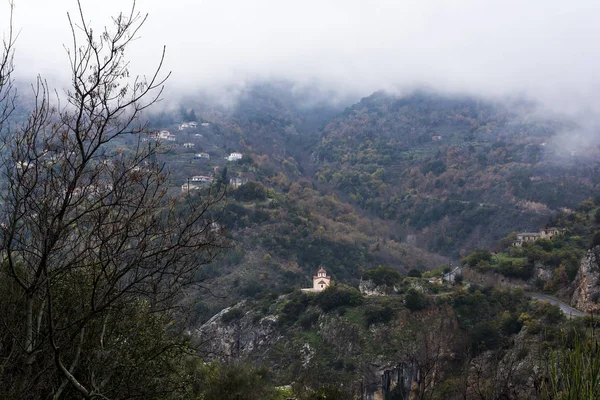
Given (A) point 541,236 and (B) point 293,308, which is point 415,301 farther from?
(A) point 541,236

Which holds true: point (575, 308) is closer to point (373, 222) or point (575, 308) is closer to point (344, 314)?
point (344, 314)

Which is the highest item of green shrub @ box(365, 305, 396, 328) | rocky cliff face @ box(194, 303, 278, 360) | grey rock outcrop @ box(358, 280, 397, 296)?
green shrub @ box(365, 305, 396, 328)

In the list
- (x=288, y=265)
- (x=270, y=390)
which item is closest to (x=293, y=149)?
(x=288, y=265)

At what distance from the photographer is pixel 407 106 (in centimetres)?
11656

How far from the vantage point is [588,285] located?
26.4 metres

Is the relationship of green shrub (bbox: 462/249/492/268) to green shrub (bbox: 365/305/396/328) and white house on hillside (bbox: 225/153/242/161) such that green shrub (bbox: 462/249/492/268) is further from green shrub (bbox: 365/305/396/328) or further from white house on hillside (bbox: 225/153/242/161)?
white house on hillside (bbox: 225/153/242/161)

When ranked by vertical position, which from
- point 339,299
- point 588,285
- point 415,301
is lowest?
point 339,299

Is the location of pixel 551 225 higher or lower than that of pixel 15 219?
lower

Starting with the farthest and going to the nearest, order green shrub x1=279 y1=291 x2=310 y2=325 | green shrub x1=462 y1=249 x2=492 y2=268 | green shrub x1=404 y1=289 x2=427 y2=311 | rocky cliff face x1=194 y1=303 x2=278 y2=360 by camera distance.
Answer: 1. green shrub x1=462 y1=249 x2=492 y2=268
2. green shrub x1=279 y1=291 x2=310 y2=325
3. rocky cliff face x1=194 y1=303 x2=278 y2=360
4. green shrub x1=404 y1=289 x2=427 y2=311

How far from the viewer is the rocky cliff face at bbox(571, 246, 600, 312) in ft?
84.2

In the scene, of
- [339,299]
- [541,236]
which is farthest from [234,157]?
[339,299]

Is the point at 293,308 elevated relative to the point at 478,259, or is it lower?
lower

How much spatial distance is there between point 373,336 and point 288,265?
18.8 metres

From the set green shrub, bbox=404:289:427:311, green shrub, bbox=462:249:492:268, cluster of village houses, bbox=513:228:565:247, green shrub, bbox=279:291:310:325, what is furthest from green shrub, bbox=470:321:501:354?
cluster of village houses, bbox=513:228:565:247
